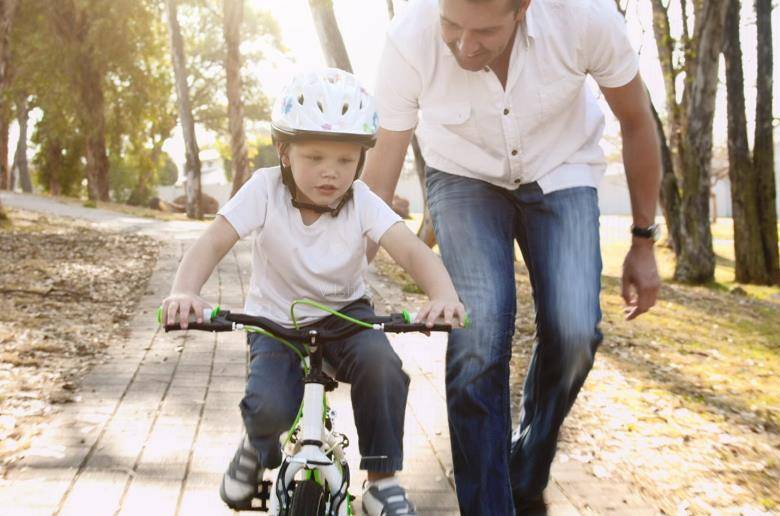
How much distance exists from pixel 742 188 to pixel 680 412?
11.3 meters

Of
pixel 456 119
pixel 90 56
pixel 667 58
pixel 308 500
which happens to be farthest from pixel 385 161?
pixel 90 56

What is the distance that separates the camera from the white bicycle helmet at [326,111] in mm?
2676

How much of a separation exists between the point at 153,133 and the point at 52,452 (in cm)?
3938

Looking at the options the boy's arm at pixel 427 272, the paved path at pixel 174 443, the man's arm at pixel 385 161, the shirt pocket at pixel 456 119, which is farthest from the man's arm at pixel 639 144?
the paved path at pixel 174 443

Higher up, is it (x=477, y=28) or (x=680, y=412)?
(x=477, y=28)

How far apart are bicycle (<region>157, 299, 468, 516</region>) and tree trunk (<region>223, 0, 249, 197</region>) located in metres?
21.7

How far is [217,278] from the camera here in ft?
32.5

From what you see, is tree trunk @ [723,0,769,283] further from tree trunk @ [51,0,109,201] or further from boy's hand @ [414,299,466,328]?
tree trunk @ [51,0,109,201]

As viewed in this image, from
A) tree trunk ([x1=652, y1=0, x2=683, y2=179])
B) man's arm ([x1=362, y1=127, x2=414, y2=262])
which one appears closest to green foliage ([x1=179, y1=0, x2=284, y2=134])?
tree trunk ([x1=652, y1=0, x2=683, y2=179])

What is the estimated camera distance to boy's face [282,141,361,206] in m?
2.77

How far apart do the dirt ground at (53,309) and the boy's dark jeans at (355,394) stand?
5.45 ft

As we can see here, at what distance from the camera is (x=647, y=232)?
3627mm

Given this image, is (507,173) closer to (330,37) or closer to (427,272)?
(427,272)

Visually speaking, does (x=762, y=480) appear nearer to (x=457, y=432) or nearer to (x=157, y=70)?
(x=457, y=432)
